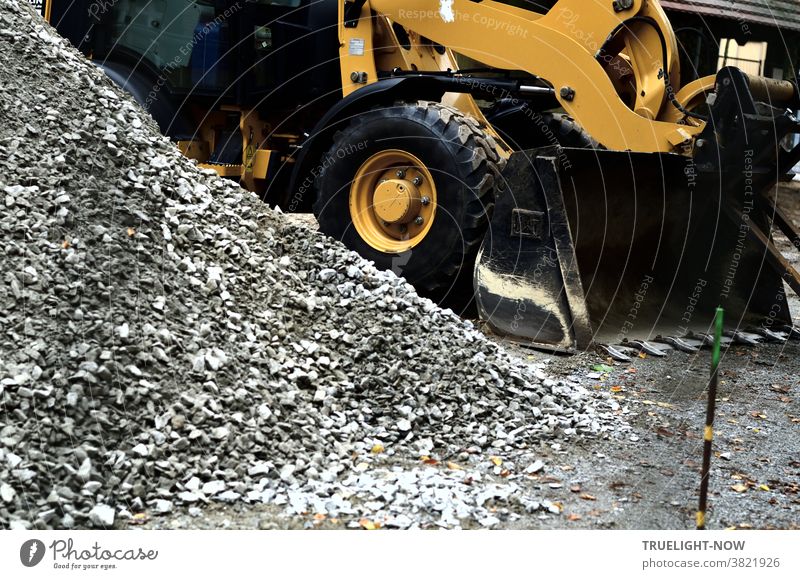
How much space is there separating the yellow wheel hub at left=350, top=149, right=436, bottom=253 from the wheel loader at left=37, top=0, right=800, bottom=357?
0.6 inches

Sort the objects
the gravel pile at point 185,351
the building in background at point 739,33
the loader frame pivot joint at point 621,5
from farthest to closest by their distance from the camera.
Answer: the building in background at point 739,33 → the loader frame pivot joint at point 621,5 → the gravel pile at point 185,351

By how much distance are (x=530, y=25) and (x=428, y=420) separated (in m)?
2.98

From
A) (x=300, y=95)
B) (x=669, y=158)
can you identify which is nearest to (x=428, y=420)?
(x=669, y=158)

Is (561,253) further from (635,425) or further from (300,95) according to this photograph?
(300,95)

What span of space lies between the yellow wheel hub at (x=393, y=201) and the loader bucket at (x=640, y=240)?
1.84 ft

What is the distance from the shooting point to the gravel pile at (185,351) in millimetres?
3242

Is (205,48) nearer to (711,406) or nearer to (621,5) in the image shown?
(621,5)

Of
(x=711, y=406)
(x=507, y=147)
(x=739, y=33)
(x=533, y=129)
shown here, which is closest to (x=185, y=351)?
(x=711, y=406)

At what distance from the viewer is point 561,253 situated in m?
5.34

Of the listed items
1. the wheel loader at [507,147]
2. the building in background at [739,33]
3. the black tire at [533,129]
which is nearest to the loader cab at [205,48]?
the wheel loader at [507,147]

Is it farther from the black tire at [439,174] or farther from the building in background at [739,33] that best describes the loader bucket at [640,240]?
the building in background at [739,33]

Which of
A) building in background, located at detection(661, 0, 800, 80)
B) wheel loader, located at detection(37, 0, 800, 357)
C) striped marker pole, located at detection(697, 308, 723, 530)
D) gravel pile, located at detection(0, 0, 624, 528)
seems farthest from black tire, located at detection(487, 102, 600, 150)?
building in background, located at detection(661, 0, 800, 80)

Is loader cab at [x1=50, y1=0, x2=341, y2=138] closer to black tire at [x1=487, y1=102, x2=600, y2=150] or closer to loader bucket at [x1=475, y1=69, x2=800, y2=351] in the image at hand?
black tire at [x1=487, y1=102, x2=600, y2=150]

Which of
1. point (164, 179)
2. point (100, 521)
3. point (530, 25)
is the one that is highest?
point (530, 25)
